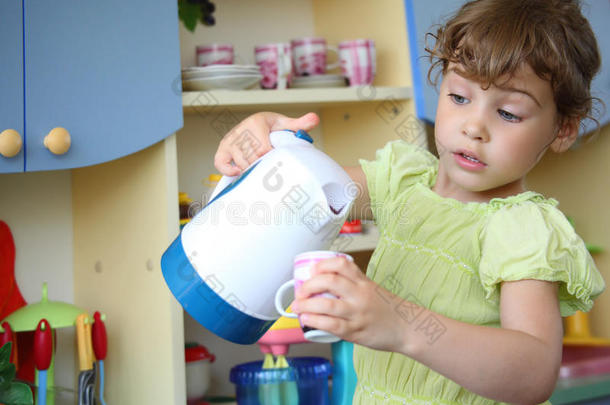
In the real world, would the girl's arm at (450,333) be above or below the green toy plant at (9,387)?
above

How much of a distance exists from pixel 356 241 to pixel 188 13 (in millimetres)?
585

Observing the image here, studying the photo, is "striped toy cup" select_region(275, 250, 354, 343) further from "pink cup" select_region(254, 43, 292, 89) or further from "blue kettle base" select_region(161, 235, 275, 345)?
"pink cup" select_region(254, 43, 292, 89)

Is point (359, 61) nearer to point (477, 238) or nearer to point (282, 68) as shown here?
point (282, 68)

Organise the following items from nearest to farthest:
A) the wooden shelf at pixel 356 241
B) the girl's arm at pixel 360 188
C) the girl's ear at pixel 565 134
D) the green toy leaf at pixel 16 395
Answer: the girl's ear at pixel 565 134 < the girl's arm at pixel 360 188 < the green toy leaf at pixel 16 395 < the wooden shelf at pixel 356 241

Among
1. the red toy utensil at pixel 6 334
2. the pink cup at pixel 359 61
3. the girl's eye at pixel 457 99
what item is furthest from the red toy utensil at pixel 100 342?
the girl's eye at pixel 457 99

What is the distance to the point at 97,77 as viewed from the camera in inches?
39.7

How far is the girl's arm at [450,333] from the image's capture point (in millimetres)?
511

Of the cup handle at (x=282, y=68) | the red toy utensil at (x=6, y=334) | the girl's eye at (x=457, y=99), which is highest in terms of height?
the cup handle at (x=282, y=68)

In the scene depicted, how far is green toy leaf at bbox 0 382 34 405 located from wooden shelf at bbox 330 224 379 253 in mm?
533

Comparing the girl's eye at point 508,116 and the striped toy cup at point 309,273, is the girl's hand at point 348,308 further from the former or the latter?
the girl's eye at point 508,116

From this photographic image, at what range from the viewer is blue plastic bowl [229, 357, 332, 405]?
120cm

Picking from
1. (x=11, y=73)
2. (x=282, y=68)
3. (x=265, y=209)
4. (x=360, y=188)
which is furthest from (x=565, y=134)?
(x=11, y=73)

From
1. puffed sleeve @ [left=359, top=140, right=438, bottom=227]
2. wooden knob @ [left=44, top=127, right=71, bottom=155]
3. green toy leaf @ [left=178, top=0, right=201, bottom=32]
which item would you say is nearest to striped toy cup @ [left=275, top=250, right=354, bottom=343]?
puffed sleeve @ [left=359, top=140, right=438, bottom=227]

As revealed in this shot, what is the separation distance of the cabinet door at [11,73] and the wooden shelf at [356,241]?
529 millimetres
